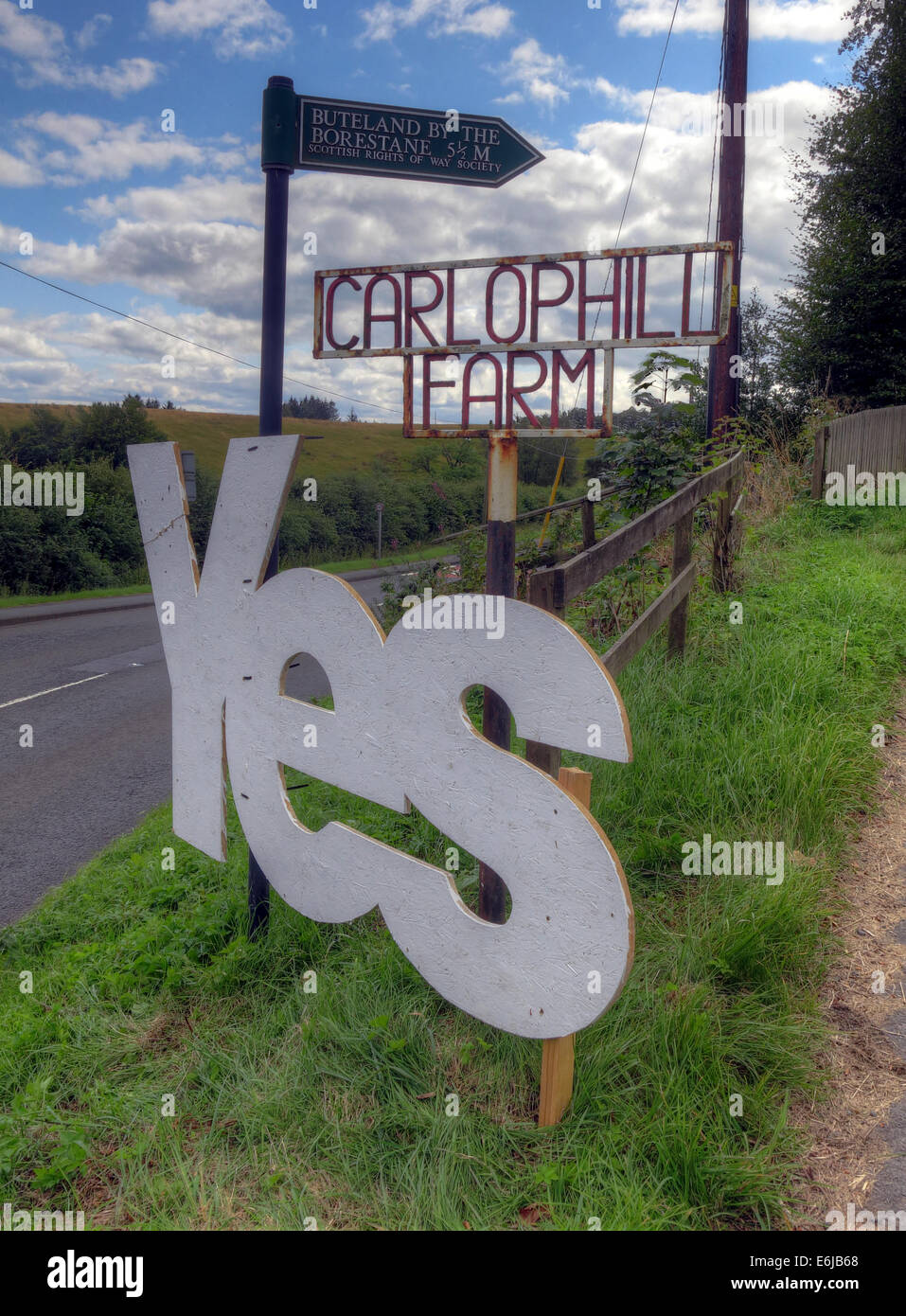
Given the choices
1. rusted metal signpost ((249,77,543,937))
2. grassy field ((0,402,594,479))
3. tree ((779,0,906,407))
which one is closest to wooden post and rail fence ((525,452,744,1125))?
rusted metal signpost ((249,77,543,937))

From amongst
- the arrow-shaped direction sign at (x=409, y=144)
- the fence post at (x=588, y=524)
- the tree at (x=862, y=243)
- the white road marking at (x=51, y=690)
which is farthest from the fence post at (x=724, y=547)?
the tree at (x=862, y=243)

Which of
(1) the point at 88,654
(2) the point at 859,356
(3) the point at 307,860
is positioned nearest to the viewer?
(3) the point at 307,860

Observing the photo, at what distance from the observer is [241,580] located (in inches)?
128

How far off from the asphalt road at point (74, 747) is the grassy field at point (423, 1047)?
1.00 m

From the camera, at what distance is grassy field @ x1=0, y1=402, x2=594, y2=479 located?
4056cm

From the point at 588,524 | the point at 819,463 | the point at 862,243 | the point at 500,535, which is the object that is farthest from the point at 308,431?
the point at 500,535

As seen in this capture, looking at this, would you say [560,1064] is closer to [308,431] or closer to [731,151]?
[731,151]

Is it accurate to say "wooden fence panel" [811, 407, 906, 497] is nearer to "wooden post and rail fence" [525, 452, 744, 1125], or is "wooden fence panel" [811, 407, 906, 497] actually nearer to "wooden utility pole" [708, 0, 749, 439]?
"wooden utility pole" [708, 0, 749, 439]

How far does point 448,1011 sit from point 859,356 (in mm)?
16571

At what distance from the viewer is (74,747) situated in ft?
24.7

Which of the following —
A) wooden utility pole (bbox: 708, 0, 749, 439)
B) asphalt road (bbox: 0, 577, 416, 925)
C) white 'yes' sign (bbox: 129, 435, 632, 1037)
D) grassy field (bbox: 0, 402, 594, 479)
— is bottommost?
asphalt road (bbox: 0, 577, 416, 925)

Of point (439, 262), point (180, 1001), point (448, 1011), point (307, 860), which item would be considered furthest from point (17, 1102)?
point (439, 262)

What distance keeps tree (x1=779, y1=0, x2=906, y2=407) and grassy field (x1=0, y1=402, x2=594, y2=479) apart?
75.9 ft
